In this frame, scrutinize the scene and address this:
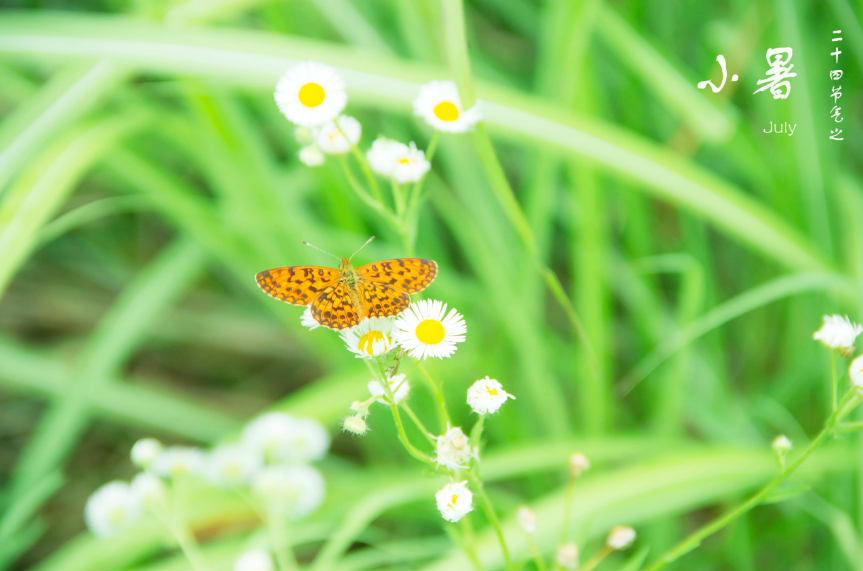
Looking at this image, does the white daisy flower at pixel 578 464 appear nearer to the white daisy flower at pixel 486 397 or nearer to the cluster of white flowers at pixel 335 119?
the white daisy flower at pixel 486 397

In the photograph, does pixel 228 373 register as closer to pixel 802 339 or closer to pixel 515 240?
Answer: pixel 515 240

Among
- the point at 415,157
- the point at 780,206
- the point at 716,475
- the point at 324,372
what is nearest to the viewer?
the point at 415,157

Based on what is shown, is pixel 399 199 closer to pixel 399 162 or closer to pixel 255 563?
pixel 399 162

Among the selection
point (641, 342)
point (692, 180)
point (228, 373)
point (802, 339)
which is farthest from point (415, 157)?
point (228, 373)

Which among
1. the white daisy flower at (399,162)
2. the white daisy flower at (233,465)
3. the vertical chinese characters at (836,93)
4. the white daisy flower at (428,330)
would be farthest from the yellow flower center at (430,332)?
the vertical chinese characters at (836,93)

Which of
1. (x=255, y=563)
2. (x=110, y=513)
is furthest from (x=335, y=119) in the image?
(x=110, y=513)

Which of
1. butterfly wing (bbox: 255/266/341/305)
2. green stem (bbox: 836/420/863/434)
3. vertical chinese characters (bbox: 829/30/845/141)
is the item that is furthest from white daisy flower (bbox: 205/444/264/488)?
vertical chinese characters (bbox: 829/30/845/141)

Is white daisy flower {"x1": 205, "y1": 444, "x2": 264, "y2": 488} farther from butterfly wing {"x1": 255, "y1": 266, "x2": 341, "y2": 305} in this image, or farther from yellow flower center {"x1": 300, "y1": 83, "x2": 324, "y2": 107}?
yellow flower center {"x1": 300, "y1": 83, "x2": 324, "y2": 107}
